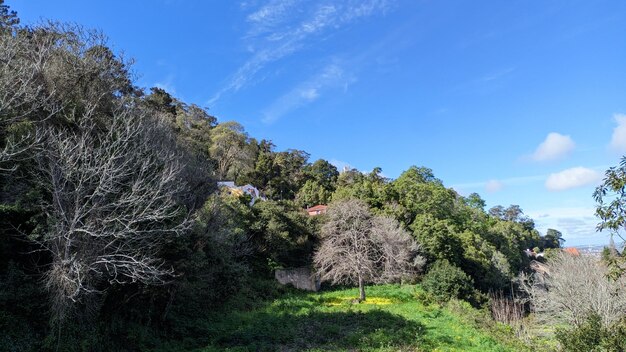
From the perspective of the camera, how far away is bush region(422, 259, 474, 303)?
25.8m

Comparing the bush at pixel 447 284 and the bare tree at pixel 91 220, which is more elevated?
the bare tree at pixel 91 220

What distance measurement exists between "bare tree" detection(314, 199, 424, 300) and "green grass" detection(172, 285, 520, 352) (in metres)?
2.31

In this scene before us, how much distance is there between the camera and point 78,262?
31.6ft

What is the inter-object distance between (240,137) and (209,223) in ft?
117

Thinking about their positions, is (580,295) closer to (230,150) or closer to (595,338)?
(595,338)

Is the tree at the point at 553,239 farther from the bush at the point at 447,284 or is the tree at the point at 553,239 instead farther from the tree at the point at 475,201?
the bush at the point at 447,284

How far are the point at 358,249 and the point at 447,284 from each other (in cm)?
701

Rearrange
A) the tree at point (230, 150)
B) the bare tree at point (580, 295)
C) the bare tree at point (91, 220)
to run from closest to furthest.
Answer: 1. the bare tree at point (91, 220)
2. the bare tree at point (580, 295)
3. the tree at point (230, 150)

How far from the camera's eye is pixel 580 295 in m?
19.8

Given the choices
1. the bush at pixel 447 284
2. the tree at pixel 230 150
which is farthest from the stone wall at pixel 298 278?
the tree at pixel 230 150

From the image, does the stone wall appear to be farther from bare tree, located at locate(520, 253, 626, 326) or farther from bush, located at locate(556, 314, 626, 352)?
bush, located at locate(556, 314, 626, 352)

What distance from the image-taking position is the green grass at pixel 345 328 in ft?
41.9

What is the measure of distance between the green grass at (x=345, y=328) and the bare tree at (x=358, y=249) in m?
2.31

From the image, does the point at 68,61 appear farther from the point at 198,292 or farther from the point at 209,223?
the point at 198,292
